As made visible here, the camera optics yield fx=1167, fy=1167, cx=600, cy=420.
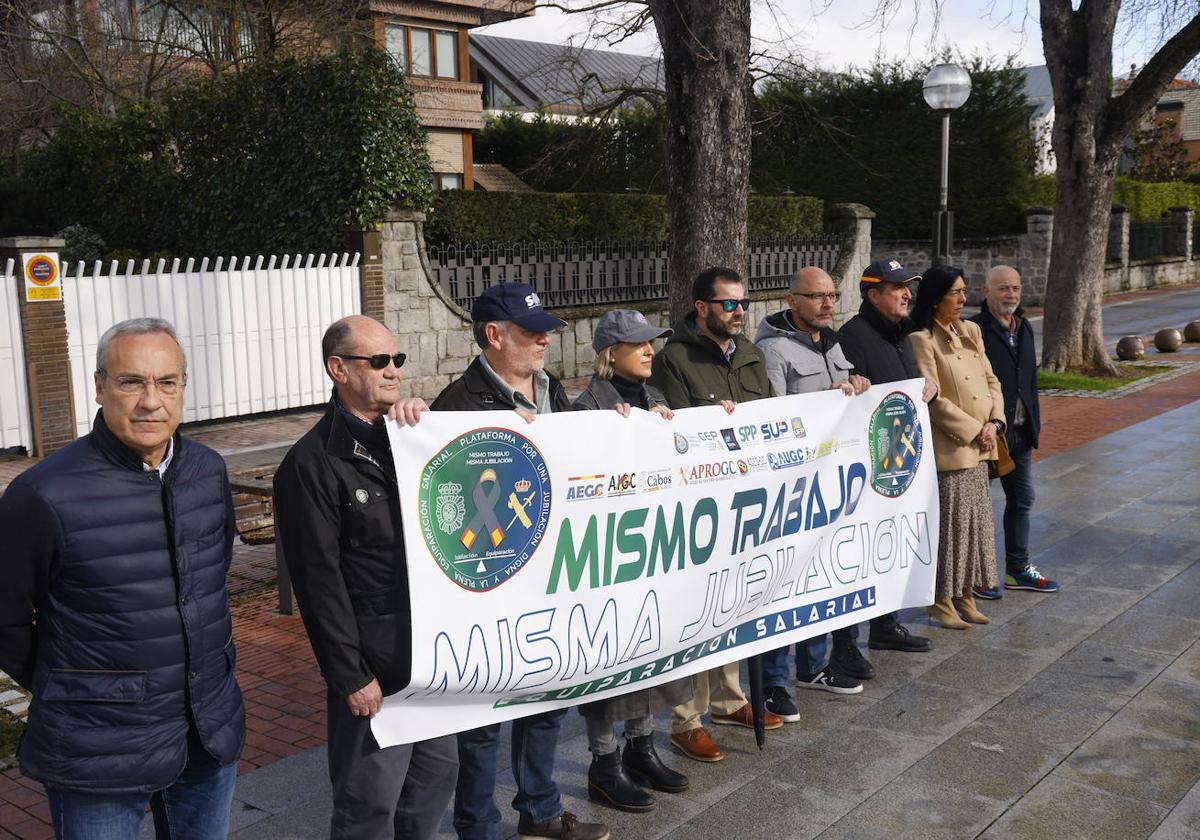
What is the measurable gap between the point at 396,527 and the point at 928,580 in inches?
125

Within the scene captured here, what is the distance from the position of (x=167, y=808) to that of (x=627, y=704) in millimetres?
1770

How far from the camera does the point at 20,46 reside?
83.9 feet

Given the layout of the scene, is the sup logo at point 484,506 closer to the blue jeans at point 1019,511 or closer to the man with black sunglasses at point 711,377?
the man with black sunglasses at point 711,377

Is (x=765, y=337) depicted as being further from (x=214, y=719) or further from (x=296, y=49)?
(x=296, y=49)

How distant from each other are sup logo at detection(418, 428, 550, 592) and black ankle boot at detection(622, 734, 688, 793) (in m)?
1.09

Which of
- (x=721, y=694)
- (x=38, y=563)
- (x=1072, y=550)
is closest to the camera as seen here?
(x=38, y=563)

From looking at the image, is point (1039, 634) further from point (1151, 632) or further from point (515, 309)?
point (515, 309)

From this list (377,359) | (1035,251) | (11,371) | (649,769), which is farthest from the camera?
(1035,251)

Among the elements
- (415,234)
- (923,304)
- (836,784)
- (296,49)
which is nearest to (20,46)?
(296,49)

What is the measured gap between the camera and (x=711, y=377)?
196 inches

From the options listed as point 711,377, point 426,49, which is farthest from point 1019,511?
point 426,49

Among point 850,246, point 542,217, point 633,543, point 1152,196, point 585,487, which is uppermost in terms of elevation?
point 1152,196

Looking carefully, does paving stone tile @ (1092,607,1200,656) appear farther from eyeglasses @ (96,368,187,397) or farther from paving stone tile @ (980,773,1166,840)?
eyeglasses @ (96,368,187,397)

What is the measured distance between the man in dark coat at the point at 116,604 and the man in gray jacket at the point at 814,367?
314cm
